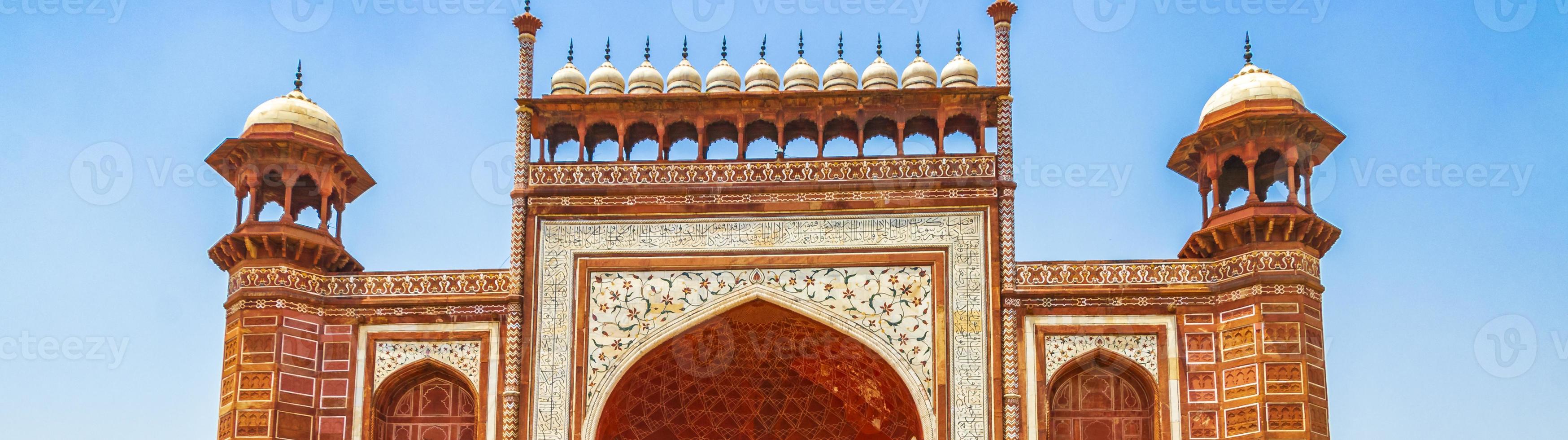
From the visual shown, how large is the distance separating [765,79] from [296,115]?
14.8 feet

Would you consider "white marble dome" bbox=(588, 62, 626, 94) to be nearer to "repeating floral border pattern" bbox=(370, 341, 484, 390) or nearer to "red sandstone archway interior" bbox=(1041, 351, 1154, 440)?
"repeating floral border pattern" bbox=(370, 341, 484, 390)

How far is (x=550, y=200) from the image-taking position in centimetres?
1952

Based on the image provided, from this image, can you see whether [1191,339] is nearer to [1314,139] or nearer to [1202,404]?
[1202,404]

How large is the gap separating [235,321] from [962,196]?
683 cm

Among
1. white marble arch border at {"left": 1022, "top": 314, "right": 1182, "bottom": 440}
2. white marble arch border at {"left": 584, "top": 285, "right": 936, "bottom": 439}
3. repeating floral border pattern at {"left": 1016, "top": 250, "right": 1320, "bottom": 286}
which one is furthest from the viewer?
white marble arch border at {"left": 584, "top": 285, "right": 936, "bottom": 439}

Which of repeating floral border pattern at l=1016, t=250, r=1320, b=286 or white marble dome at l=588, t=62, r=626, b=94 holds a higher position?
white marble dome at l=588, t=62, r=626, b=94

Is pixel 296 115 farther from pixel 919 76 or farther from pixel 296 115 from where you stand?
pixel 919 76

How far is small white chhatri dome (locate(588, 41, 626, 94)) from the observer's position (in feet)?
65.3

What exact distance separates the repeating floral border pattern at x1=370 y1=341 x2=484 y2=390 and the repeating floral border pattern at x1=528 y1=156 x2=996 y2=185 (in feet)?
5.66

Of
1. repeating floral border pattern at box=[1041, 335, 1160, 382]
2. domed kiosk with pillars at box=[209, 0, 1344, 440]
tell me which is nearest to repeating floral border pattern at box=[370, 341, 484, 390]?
domed kiosk with pillars at box=[209, 0, 1344, 440]

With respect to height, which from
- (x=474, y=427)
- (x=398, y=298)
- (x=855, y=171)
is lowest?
(x=474, y=427)

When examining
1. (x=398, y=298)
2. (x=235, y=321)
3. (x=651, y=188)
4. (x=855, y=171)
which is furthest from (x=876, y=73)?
(x=235, y=321)

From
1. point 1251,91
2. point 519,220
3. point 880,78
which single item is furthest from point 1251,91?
point 519,220

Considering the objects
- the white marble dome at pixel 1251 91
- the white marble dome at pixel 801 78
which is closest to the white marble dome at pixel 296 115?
the white marble dome at pixel 801 78
